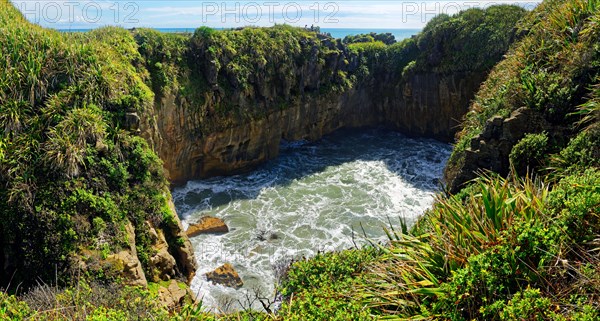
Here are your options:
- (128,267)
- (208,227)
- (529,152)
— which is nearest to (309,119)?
(208,227)

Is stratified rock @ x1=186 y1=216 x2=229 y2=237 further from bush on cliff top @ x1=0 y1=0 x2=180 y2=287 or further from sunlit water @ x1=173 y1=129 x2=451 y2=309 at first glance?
bush on cliff top @ x1=0 y1=0 x2=180 y2=287

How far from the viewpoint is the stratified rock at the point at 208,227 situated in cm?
1934

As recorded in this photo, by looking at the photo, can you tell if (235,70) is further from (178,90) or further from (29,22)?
(29,22)

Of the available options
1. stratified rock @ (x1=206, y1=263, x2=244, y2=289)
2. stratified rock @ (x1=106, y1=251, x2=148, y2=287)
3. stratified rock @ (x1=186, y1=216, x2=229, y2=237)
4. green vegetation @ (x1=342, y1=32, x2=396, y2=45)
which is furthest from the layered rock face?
green vegetation @ (x1=342, y1=32, x2=396, y2=45)

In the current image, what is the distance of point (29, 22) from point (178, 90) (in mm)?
8403

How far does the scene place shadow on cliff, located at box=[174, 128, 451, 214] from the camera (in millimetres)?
24000

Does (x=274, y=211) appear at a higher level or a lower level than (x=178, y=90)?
lower

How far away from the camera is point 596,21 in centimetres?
1051

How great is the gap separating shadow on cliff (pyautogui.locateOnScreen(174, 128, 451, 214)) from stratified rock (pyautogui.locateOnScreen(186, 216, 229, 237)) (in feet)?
7.75

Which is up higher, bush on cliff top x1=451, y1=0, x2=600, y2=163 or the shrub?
bush on cliff top x1=451, y1=0, x2=600, y2=163

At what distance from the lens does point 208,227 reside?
19609 millimetres

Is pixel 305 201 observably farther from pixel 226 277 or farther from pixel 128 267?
pixel 128 267

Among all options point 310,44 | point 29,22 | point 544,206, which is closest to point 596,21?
point 544,206

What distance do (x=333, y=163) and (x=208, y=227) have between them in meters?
12.3
